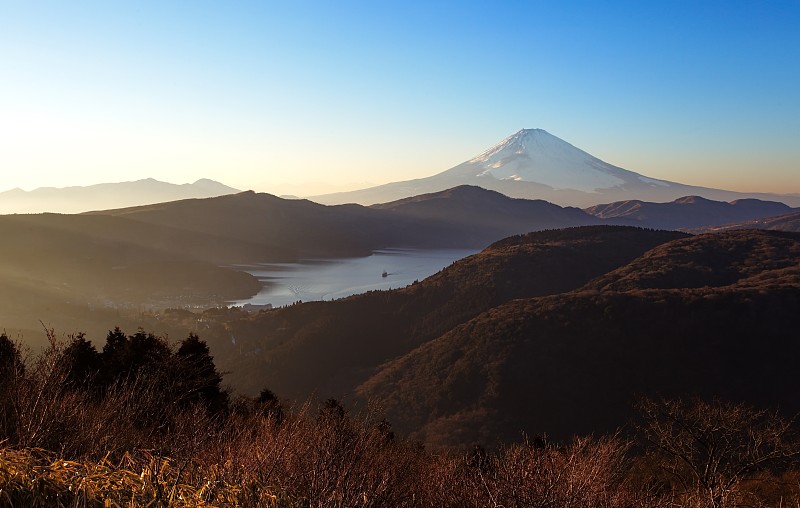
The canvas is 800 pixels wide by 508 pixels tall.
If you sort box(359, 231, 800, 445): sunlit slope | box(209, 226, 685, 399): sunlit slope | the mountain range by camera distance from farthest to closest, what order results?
1. box(209, 226, 685, 399): sunlit slope
2. the mountain range
3. box(359, 231, 800, 445): sunlit slope

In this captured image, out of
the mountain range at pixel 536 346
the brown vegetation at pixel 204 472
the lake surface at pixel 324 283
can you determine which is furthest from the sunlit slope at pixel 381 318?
the brown vegetation at pixel 204 472

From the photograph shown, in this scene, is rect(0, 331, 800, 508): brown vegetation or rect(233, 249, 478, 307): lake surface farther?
rect(233, 249, 478, 307): lake surface

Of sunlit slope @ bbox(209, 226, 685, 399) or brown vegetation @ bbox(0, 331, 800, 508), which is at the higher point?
brown vegetation @ bbox(0, 331, 800, 508)

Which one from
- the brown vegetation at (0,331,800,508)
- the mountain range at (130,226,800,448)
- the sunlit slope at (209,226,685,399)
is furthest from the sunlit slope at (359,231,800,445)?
the brown vegetation at (0,331,800,508)

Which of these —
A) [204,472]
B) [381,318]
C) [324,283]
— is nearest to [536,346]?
[381,318]

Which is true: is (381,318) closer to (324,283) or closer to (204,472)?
(324,283)

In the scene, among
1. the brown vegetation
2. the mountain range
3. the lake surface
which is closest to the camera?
the brown vegetation

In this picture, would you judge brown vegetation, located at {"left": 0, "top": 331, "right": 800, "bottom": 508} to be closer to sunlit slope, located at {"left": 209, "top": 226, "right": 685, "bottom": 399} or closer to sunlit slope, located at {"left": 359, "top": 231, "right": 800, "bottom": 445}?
sunlit slope, located at {"left": 359, "top": 231, "right": 800, "bottom": 445}

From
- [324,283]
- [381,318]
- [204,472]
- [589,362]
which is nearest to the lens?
[204,472]

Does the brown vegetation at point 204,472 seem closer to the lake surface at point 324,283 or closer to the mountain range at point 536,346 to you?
the mountain range at point 536,346

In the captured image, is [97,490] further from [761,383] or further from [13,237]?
[13,237]

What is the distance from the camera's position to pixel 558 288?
10669 cm

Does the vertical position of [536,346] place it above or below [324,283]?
above

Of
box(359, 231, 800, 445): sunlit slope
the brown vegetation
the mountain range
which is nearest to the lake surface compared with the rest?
the mountain range
